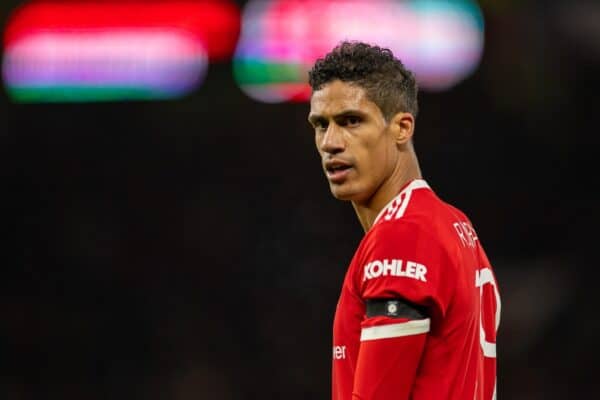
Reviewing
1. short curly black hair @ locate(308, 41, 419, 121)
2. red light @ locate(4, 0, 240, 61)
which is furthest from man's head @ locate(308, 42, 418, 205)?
red light @ locate(4, 0, 240, 61)

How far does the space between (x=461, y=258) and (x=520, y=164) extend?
711 centimetres

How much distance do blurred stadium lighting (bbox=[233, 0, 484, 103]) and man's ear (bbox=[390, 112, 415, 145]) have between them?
6015mm

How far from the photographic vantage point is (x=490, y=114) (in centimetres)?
936

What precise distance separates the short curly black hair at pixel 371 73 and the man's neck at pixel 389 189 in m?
0.14

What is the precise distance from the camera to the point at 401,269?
7.55ft

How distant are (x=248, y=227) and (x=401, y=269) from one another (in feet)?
23.6

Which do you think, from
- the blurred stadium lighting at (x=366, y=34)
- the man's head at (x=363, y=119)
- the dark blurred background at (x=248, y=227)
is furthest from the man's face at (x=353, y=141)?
the dark blurred background at (x=248, y=227)

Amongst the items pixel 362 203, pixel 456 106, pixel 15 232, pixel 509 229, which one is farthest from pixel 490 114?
pixel 362 203

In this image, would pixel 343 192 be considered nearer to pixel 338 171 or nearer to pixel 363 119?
pixel 338 171

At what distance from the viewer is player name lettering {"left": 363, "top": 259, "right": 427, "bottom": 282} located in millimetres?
2297

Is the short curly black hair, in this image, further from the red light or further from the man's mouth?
the red light

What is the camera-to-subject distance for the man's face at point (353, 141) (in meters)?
2.58

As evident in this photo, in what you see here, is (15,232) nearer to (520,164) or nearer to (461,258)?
(520,164)

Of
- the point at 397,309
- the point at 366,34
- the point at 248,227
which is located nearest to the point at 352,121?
→ the point at 397,309
